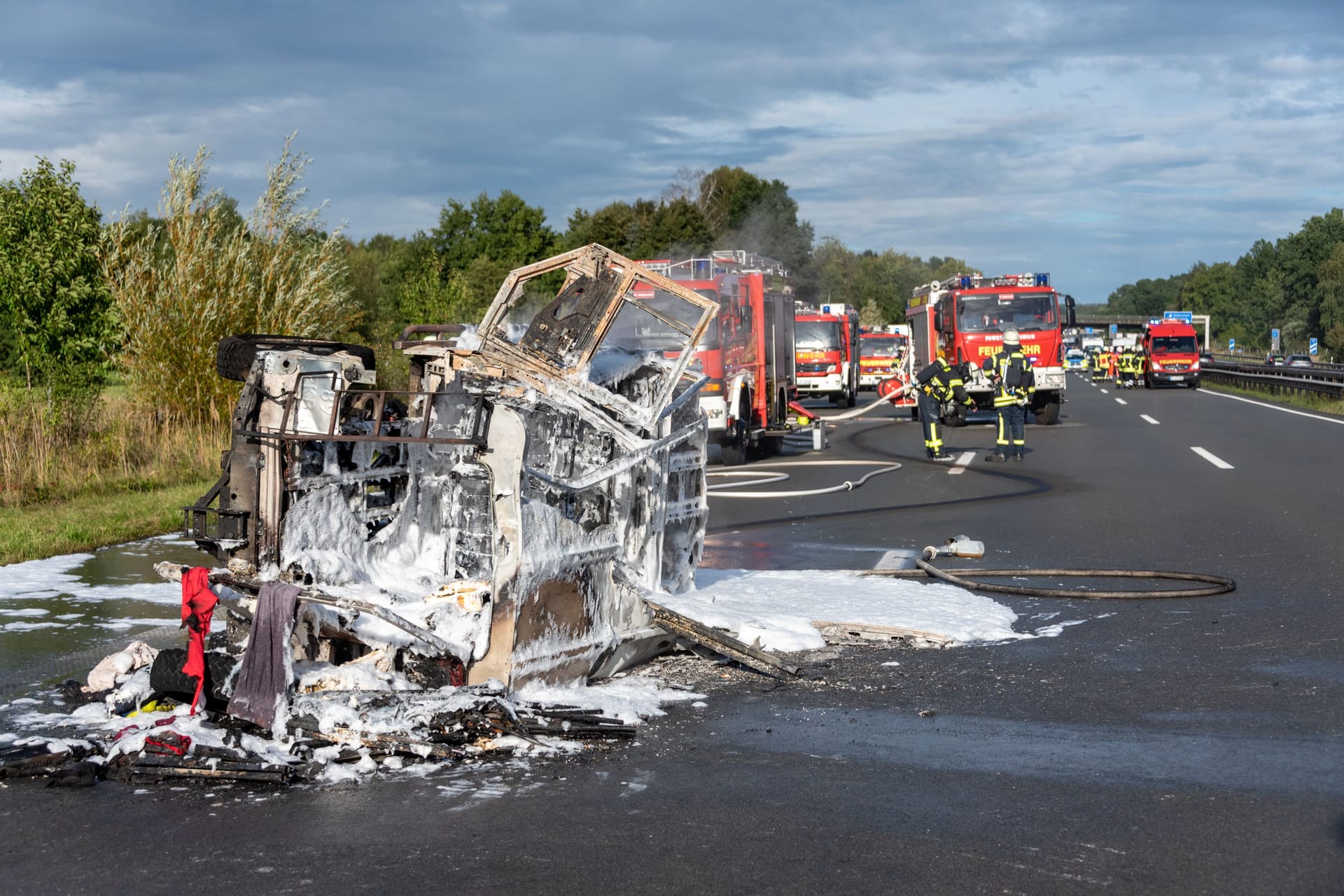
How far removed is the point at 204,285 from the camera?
17141mm

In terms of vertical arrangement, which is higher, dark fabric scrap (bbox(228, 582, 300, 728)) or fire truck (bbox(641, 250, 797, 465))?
fire truck (bbox(641, 250, 797, 465))

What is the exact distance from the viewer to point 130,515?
12344mm

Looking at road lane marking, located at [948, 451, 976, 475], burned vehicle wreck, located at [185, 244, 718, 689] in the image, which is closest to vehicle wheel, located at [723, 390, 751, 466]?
road lane marking, located at [948, 451, 976, 475]

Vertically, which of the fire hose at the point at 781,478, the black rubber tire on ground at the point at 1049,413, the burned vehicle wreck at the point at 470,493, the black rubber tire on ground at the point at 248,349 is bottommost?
the fire hose at the point at 781,478

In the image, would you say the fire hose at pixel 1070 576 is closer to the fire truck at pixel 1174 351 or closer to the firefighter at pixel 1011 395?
the firefighter at pixel 1011 395

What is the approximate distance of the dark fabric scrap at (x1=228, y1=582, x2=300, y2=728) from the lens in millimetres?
5266

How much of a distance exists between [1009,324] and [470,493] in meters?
23.3

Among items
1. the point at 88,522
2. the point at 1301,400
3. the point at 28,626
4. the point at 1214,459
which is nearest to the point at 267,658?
the point at 28,626

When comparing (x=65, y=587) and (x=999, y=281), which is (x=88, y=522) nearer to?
(x=65, y=587)

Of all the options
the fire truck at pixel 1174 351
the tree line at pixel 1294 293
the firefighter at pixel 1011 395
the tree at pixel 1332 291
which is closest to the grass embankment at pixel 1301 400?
the fire truck at pixel 1174 351

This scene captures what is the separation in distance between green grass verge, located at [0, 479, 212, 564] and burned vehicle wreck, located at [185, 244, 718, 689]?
5085mm

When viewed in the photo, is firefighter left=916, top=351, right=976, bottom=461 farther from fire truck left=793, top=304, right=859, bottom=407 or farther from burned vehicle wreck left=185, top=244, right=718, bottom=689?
fire truck left=793, top=304, right=859, bottom=407

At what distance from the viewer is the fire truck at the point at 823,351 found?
36281 millimetres

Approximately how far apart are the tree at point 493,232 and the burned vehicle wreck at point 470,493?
61677 mm
